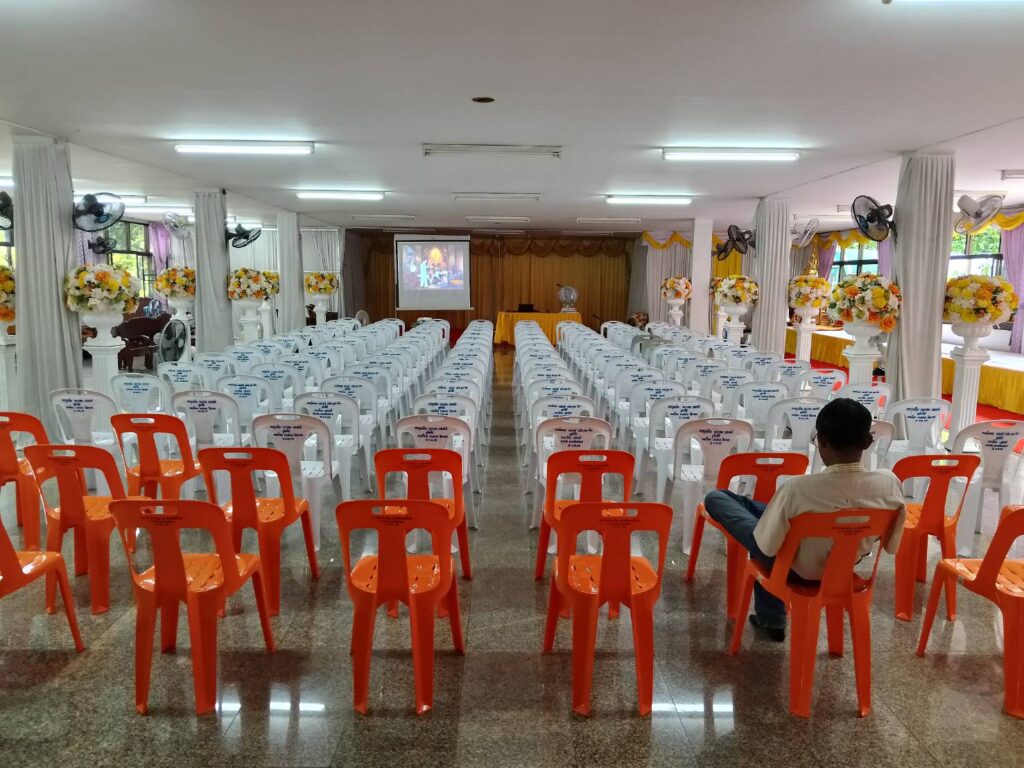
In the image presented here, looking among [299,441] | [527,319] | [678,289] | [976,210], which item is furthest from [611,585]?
[527,319]

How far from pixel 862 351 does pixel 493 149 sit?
182 inches

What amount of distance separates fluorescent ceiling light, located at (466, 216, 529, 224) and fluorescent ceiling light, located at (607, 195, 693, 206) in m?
3.77

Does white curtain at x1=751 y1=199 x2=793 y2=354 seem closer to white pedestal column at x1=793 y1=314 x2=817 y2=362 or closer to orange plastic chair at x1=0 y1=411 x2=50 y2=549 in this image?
white pedestal column at x1=793 y1=314 x2=817 y2=362

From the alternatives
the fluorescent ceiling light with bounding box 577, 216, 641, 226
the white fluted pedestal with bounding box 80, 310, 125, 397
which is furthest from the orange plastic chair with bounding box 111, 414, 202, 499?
the fluorescent ceiling light with bounding box 577, 216, 641, 226

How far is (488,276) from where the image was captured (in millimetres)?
23344

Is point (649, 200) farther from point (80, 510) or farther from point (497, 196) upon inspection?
point (80, 510)

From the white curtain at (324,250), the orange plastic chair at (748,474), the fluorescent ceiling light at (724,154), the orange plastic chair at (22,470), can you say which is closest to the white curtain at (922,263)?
the fluorescent ceiling light at (724,154)

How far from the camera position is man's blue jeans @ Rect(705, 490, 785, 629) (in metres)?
3.04

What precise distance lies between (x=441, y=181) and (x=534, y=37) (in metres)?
6.65

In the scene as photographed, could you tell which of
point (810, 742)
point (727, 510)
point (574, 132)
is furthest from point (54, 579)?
point (574, 132)

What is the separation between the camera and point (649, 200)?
42.3 ft

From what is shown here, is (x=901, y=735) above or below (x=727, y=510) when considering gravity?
below

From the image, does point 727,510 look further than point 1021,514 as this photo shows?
Yes

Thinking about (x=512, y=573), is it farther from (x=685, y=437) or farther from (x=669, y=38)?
(x=669, y=38)
